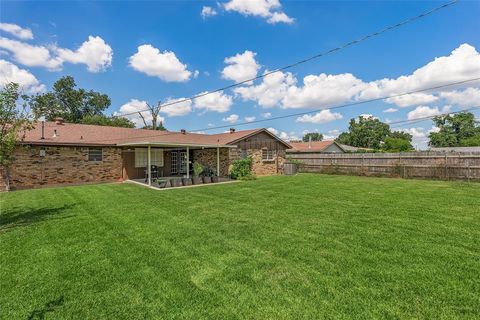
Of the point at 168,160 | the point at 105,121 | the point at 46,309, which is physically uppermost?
the point at 105,121

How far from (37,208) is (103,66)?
10.0m

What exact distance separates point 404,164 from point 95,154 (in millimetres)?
17273

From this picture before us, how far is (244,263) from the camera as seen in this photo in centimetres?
388

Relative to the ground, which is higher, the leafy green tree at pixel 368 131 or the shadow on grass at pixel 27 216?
the leafy green tree at pixel 368 131

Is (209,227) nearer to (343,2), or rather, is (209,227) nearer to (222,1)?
(222,1)

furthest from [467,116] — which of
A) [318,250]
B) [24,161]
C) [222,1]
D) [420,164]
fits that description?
[24,161]

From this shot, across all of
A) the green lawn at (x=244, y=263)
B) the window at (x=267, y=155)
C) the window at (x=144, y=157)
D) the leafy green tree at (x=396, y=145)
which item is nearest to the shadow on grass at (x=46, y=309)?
the green lawn at (x=244, y=263)

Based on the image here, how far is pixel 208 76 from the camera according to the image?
1753cm

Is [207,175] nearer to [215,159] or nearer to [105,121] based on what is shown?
[215,159]

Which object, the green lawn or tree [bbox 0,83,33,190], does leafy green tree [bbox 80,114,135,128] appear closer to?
the green lawn

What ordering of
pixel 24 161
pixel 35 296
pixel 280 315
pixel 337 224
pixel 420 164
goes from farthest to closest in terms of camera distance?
pixel 420 164 → pixel 24 161 → pixel 337 224 → pixel 35 296 → pixel 280 315

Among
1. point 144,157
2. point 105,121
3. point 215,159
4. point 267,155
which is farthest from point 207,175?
point 105,121

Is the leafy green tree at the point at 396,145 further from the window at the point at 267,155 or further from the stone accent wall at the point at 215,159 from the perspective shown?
the stone accent wall at the point at 215,159

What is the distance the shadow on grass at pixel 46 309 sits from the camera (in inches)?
107
